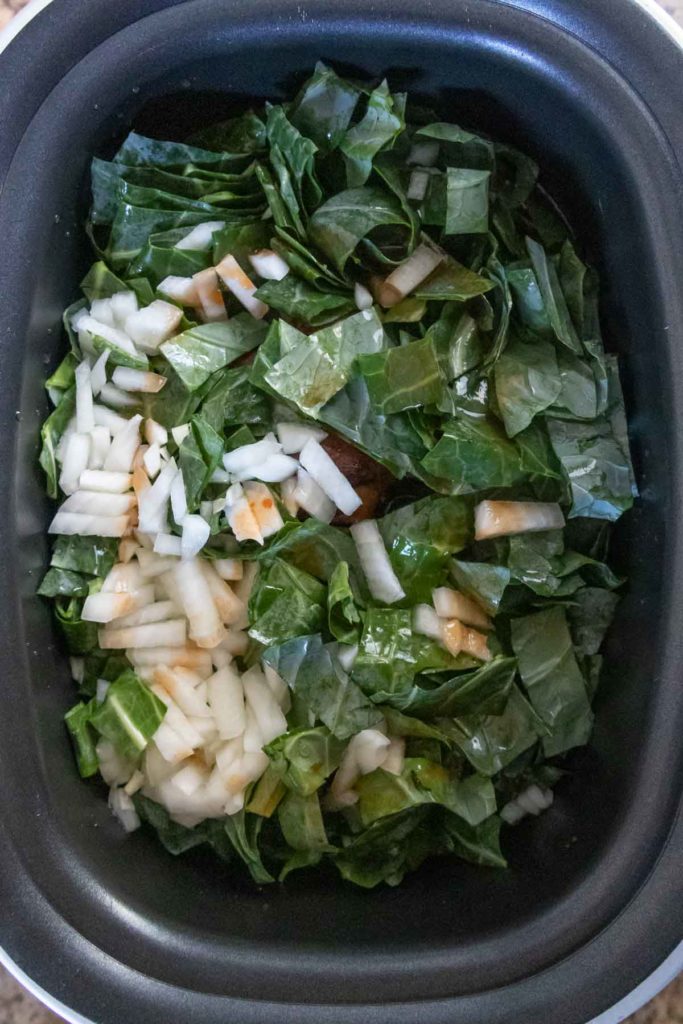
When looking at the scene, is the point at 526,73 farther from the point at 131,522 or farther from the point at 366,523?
the point at 131,522

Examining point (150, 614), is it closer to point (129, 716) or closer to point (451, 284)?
point (129, 716)

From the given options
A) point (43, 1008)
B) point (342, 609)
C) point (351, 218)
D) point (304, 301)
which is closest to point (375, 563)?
point (342, 609)

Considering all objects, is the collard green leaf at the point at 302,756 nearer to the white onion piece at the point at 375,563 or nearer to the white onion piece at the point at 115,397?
the white onion piece at the point at 375,563

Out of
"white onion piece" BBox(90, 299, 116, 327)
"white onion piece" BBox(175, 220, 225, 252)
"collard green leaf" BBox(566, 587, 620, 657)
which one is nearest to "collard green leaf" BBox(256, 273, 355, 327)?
"white onion piece" BBox(175, 220, 225, 252)

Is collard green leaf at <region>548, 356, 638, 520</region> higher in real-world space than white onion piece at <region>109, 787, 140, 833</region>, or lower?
higher

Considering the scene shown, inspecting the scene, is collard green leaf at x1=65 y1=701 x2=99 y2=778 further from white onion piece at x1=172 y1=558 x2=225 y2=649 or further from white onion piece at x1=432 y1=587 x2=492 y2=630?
white onion piece at x1=432 y1=587 x2=492 y2=630

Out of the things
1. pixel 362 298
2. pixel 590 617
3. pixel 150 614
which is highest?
pixel 362 298
